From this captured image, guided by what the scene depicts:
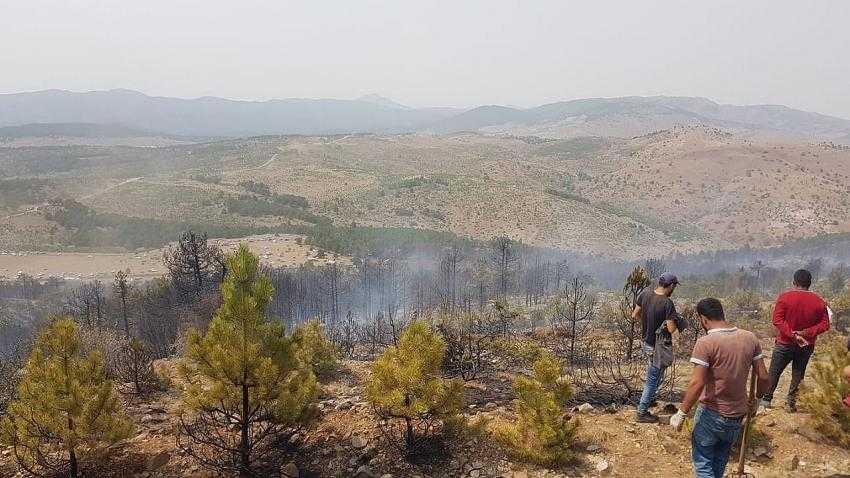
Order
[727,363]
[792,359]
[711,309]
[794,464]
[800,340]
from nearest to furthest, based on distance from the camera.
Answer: [727,363]
[711,309]
[794,464]
[800,340]
[792,359]

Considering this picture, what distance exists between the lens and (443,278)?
35844 millimetres

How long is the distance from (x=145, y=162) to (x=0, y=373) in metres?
90.9

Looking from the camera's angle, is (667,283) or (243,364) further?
(667,283)

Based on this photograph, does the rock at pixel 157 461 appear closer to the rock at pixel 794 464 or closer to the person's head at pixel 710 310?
the person's head at pixel 710 310

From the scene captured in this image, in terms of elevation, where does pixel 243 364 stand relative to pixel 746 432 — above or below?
above

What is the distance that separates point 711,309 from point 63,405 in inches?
223

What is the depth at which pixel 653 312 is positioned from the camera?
5.51 metres

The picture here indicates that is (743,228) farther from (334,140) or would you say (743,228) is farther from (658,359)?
(334,140)

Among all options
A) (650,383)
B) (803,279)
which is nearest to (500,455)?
(650,383)

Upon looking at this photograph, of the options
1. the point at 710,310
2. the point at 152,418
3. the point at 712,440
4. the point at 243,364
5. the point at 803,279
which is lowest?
the point at 152,418

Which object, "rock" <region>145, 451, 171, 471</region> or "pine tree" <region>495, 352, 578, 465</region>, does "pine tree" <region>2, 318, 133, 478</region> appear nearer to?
"rock" <region>145, 451, 171, 471</region>

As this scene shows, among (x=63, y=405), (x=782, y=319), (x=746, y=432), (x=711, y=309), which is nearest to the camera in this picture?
(x=711, y=309)

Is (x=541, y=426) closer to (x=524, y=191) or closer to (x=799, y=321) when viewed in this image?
(x=799, y=321)

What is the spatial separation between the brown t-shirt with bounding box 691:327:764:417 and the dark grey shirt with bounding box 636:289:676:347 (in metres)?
1.80
